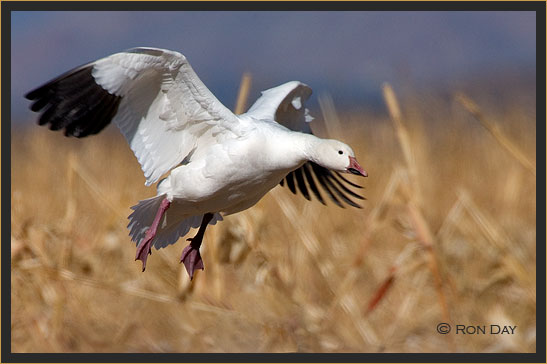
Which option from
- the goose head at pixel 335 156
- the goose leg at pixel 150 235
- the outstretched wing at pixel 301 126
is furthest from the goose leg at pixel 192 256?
the goose head at pixel 335 156

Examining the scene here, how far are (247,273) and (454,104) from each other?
85.6 inches

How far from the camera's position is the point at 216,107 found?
397 cm

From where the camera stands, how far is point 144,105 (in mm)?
4148

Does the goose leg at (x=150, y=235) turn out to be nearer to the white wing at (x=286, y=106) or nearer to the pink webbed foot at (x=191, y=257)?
the pink webbed foot at (x=191, y=257)

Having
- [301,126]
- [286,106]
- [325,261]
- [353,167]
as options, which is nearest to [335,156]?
[353,167]

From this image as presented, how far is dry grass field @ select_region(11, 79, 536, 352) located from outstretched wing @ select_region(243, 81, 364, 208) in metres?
0.24

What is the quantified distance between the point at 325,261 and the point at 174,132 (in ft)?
5.84

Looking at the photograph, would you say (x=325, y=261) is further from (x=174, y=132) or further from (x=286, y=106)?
(x=174, y=132)

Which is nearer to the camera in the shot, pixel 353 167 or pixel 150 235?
pixel 353 167

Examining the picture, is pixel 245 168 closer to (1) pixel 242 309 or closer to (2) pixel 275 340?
(2) pixel 275 340

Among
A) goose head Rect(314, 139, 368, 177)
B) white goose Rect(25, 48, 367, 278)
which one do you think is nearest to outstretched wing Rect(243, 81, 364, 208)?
white goose Rect(25, 48, 367, 278)

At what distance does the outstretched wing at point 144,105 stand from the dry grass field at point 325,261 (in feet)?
2.96

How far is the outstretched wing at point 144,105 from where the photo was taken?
13.0 feet

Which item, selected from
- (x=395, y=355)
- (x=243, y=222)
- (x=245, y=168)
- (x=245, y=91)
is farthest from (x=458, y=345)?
(x=245, y=168)
